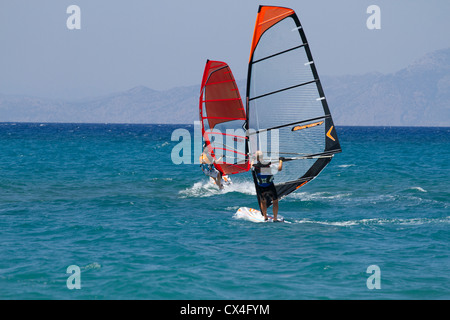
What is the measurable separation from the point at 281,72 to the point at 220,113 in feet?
24.0

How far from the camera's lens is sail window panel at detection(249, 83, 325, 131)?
15070 millimetres

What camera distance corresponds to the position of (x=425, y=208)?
58.4ft

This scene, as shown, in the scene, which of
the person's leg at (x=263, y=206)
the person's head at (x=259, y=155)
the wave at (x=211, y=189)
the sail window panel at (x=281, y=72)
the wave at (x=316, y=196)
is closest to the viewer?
the person's head at (x=259, y=155)

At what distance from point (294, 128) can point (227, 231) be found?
3387 millimetres

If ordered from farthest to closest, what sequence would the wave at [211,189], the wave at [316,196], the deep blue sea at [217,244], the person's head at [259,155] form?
the wave at [211,189], the wave at [316,196], the person's head at [259,155], the deep blue sea at [217,244]

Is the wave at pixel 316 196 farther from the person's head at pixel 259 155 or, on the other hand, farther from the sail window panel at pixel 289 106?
the person's head at pixel 259 155

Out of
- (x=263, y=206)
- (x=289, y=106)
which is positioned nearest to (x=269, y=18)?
A: (x=289, y=106)

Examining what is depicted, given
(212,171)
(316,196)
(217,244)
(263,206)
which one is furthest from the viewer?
(212,171)

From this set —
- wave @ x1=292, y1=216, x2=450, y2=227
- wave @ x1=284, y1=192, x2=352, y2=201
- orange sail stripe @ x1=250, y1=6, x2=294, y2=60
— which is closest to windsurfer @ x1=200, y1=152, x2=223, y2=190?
wave @ x1=284, y1=192, x2=352, y2=201

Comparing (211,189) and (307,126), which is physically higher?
(307,126)

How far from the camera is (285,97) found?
15141 millimetres

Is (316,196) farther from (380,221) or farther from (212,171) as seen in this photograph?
(380,221)

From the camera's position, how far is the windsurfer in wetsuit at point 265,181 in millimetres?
14719

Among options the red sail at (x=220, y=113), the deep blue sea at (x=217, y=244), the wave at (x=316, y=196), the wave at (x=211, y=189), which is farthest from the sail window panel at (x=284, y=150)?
the red sail at (x=220, y=113)
